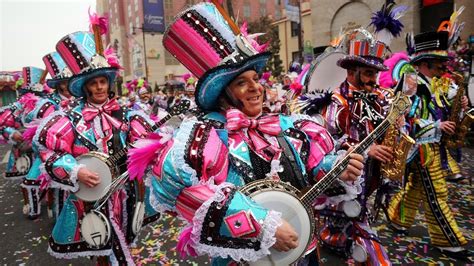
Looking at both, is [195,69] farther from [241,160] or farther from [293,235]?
[293,235]

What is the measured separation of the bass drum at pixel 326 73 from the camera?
3889mm

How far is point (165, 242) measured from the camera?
507 centimetres

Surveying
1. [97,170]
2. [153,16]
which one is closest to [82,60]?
[97,170]

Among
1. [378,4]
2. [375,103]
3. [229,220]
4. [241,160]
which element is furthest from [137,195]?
[378,4]

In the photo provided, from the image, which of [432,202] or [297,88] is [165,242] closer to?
[297,88]

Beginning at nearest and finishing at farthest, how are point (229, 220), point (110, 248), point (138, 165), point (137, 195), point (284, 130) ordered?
point (229, 220) → point (138, 165) → point (284, 130) → point (110, 248) → point (137, 195)

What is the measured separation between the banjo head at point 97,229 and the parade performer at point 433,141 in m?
3.41

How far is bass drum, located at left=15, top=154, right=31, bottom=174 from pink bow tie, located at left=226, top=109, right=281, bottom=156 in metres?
6.31

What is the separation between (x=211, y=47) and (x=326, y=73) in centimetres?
241

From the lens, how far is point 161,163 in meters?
1.78

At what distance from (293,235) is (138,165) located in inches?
34.5

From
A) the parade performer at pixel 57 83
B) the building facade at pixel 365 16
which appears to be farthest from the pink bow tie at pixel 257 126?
the building facade at pixel 365 16

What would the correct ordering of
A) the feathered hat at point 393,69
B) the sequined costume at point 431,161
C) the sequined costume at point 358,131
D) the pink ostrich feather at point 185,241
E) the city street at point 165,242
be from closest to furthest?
the pink ostrich feather at point 185,241 → the sequined costume at point 358,131 → the sequined costume at point 431,161 → the city street at point 165,242 → the feathered hat at point 393,69

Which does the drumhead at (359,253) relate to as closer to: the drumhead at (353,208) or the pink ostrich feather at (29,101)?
the drumhead at (353,208)
